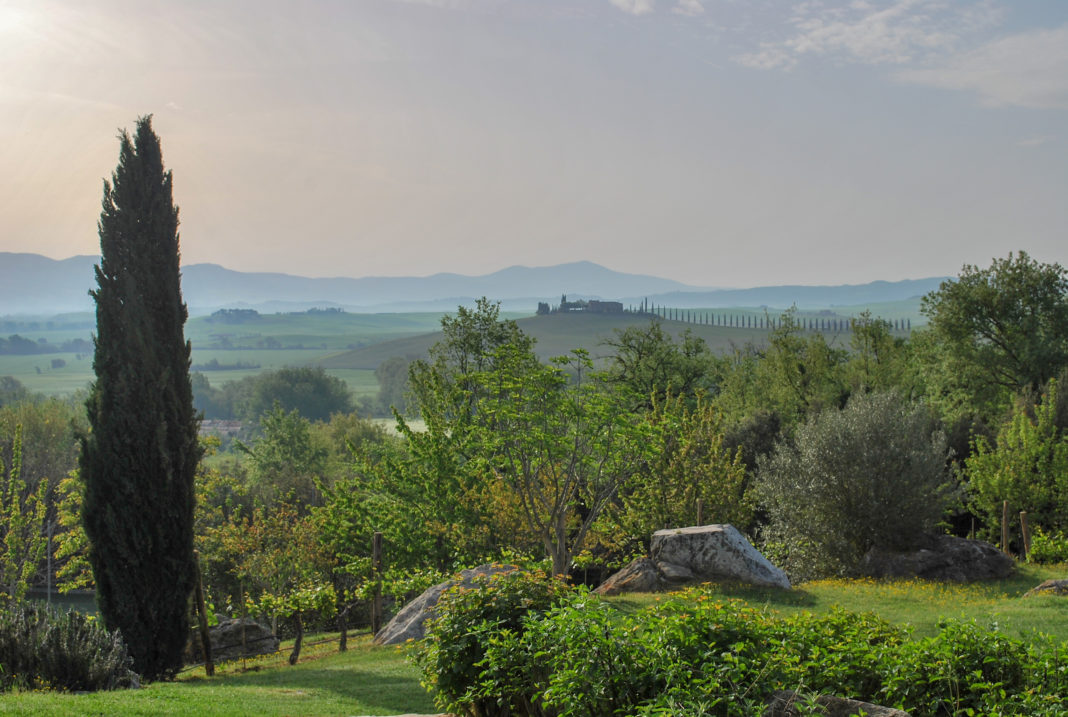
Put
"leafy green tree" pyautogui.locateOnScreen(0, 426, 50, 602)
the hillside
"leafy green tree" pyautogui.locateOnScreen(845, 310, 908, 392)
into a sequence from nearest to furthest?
1. "leafy green tree" pyautogui.locateOnScreen(0, 426, 50, 602)
2. "leafy green tree" pyautogui.locateOnScreen(845, 310, 908, 392)
3. the hillside

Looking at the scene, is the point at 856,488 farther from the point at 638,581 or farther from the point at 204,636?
the point at 204,636

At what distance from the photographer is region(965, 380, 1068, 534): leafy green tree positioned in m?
25.4

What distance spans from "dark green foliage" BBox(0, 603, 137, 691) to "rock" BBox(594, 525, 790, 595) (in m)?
9.79

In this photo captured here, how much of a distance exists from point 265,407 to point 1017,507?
103m

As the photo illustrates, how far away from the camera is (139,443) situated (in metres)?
15.8

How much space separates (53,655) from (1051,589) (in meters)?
17.5

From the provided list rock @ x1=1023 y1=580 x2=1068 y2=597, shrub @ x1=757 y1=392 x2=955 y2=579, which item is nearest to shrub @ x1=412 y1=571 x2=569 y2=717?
rock @ x1=1023 y1=580 x2=1068 y2=597

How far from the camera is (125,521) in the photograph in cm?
1561

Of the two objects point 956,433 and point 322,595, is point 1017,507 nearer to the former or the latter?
point 956,433

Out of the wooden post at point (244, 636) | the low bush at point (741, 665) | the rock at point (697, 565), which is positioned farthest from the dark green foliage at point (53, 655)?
the rock at point (697, 565)

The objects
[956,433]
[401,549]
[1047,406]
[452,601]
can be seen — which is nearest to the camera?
[452,601]

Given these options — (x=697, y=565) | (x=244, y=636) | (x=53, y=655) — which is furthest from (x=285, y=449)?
(x=53, y=655)

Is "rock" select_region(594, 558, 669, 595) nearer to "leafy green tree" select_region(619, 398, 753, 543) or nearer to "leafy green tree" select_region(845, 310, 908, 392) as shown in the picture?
"leafy green tree" select_region(619, 398, 753, 543)

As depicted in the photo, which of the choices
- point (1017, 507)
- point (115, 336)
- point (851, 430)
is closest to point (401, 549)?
point (115, 336)
